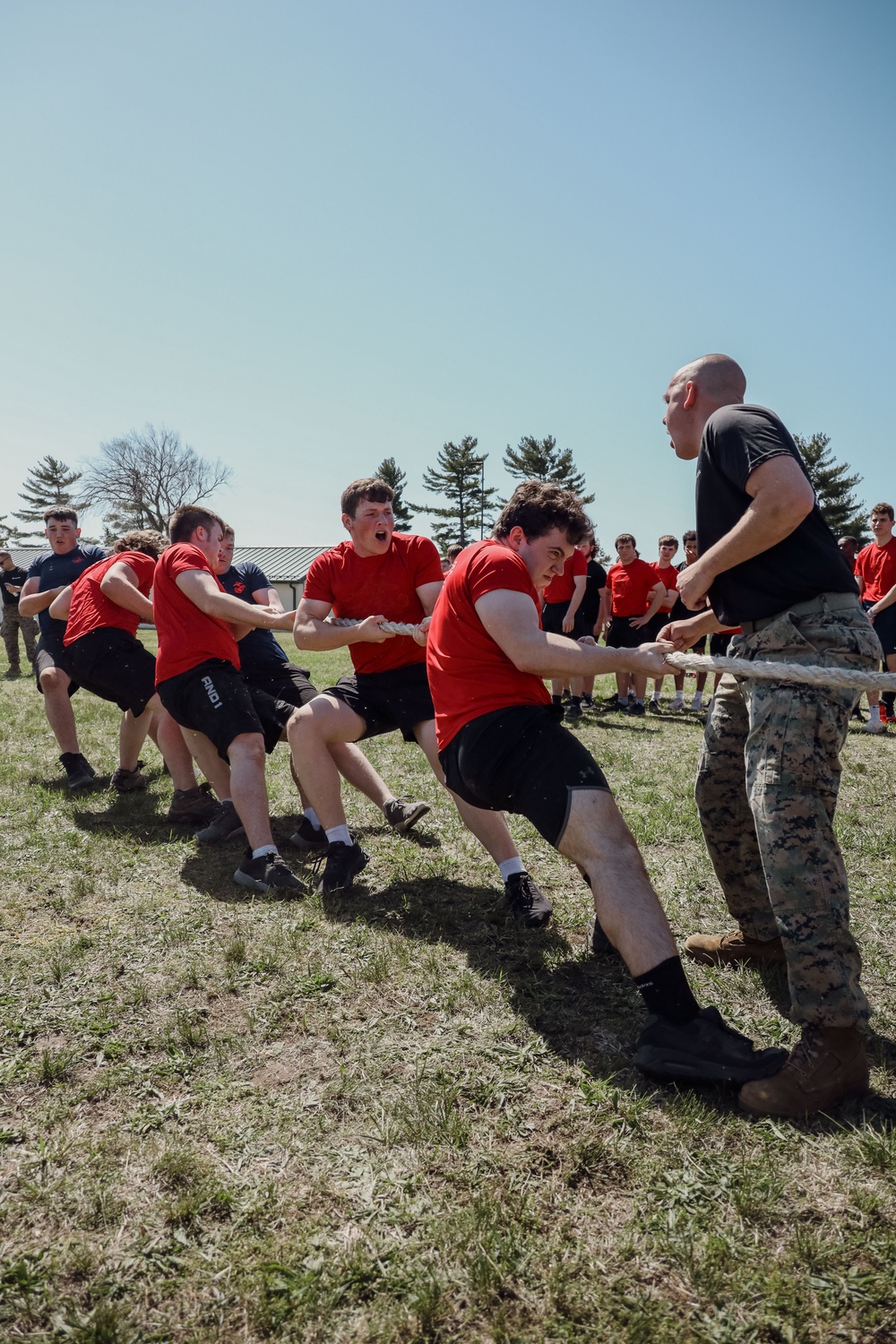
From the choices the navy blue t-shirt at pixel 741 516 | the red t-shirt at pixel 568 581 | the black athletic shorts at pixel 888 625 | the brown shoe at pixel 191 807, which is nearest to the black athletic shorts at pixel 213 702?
the brown shoe at pixel 191 807

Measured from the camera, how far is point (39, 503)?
78000mm

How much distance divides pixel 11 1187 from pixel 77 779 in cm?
466

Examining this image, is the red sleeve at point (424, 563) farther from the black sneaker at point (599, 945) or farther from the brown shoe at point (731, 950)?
the brown shoe at point (731, 950)

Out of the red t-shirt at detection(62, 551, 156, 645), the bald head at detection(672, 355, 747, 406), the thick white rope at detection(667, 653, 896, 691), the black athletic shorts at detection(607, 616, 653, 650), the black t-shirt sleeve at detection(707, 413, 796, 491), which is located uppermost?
the bald head at detection(672, 355, 747, 406)

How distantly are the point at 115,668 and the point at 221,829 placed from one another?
1.75 m

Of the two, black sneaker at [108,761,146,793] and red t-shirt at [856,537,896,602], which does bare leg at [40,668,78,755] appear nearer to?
black sneaker at [108,761,146,793]

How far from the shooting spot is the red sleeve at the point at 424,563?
489 cm

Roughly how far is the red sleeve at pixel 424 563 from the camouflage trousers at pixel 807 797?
7.63 ft

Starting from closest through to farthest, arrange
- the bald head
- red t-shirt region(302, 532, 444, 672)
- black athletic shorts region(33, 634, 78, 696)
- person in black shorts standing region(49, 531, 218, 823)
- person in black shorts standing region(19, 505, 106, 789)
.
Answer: the bald head < red t-shirt region(302, 532, 444, 672) < person in black shorts standing region(49, 531, 218, 823) < person in black shorts standing region(19, 505, 106, 789) < black athletic shorts region(33, 634, 78, 696)

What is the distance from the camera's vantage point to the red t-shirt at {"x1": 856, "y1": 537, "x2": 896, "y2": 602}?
359 inches

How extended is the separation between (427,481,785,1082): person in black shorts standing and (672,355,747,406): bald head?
0.66m

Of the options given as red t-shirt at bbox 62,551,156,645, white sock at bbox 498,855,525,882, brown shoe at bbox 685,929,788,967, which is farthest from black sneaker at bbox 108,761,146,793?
brown shoe at bbox 685,929,788,967

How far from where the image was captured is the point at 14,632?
15.2 metres

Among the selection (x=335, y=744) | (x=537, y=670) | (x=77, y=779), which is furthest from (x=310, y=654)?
(x=537, y=670)
